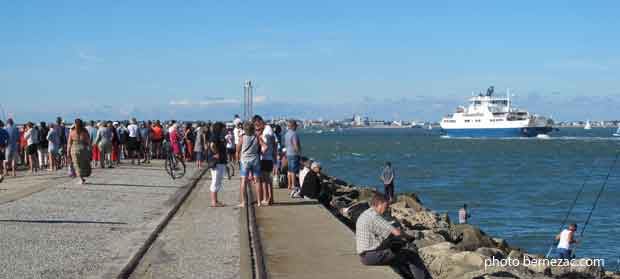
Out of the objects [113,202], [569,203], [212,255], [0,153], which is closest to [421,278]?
[212,255]

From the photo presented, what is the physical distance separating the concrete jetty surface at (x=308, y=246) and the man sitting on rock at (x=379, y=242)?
14 cm

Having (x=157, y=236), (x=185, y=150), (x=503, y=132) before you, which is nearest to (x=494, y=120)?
(x=503, y=132)

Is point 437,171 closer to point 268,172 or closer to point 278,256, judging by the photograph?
point 268,172

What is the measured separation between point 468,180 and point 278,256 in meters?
38.8

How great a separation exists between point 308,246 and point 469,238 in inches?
294

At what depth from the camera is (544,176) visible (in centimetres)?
5078

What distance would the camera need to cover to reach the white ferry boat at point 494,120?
421ft

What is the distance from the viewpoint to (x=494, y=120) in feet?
431

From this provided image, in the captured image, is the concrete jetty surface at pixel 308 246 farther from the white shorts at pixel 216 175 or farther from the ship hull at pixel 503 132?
the ship hull at pixel 503 132

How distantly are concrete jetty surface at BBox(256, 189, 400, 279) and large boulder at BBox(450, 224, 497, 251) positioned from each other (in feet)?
10.5

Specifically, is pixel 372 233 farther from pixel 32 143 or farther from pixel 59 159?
pixel 59 159

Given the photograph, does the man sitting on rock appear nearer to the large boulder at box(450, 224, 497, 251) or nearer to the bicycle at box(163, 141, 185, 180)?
the large boulder at box(450, 224, 497, 251)

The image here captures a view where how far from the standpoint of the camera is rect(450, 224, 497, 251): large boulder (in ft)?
50.3

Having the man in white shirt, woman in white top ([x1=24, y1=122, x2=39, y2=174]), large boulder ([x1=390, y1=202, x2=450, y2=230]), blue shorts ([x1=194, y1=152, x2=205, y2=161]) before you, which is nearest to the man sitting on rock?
large boulder ([x1=390, y1=202, x2=450, y2=230])
